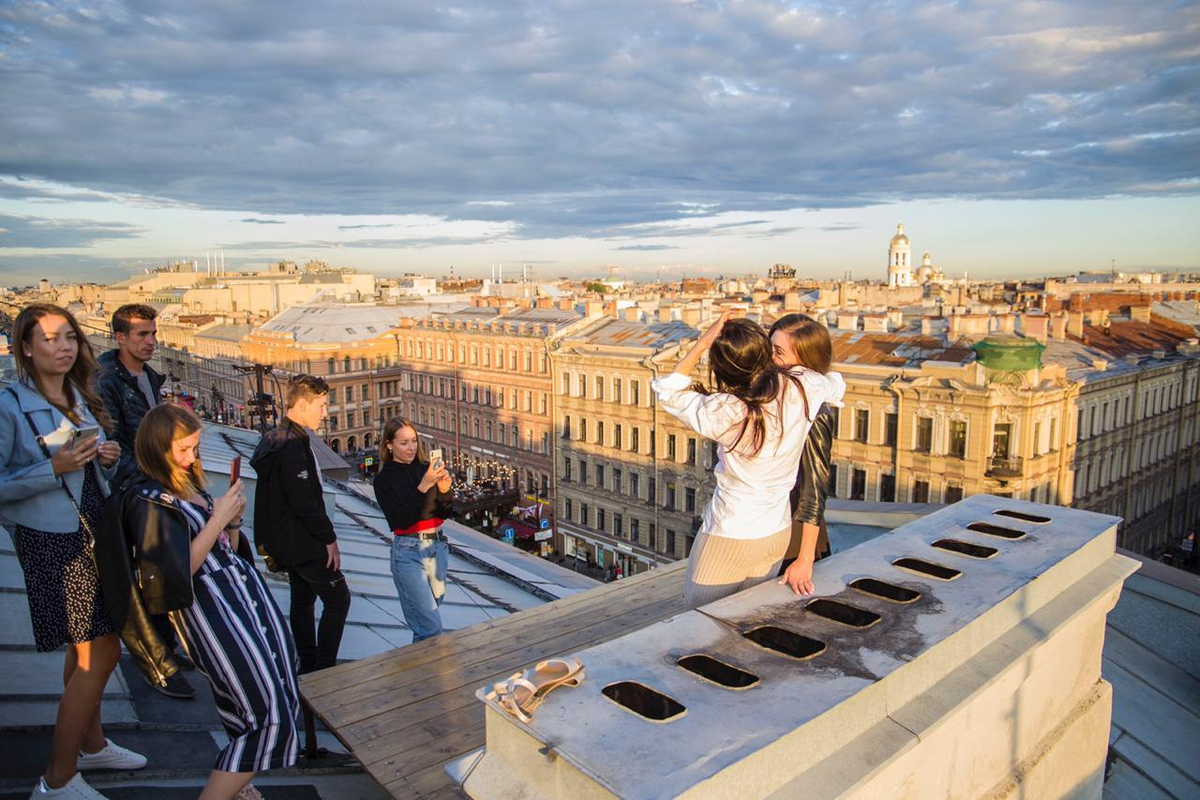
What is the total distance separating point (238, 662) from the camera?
349cm

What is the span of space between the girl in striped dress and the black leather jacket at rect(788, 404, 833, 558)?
2.55m

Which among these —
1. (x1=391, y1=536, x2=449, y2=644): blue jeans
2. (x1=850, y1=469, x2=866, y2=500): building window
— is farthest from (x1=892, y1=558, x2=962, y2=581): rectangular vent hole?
(x1=850, y1=469, x2=866, y2=500): building window

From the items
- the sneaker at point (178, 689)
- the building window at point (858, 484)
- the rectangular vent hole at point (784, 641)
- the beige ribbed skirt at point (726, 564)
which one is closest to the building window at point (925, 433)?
the building window at point (858, 484)

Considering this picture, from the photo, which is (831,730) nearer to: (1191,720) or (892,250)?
(1191,720)

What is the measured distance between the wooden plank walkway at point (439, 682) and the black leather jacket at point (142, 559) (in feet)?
3.24

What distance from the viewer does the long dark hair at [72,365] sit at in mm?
3793

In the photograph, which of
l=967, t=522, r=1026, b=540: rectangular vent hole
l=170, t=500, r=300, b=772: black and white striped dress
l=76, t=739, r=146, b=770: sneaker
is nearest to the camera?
l=170, t=500, r=300, b=772: black and white striped dress

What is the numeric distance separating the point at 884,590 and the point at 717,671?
1245 millimetres

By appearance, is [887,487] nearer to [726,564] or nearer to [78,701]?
[726,564]

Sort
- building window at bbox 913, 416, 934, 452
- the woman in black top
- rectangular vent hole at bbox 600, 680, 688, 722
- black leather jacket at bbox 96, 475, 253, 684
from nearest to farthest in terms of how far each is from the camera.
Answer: rectangular vent hole at bbox 600, 680, 688, 722 < black leather jacket at bbox 96, 475, 253, 684 < the woman in black top < building window at bbox 913, 416, 934, 452

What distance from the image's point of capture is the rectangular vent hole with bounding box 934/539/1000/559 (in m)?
4.45

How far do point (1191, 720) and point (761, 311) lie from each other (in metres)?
27.1

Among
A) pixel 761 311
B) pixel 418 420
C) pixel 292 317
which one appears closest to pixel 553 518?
pixel 761 311

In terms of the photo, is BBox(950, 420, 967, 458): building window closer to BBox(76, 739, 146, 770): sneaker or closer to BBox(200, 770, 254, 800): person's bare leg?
BBox(76, 739, 146, 770): sneaker
